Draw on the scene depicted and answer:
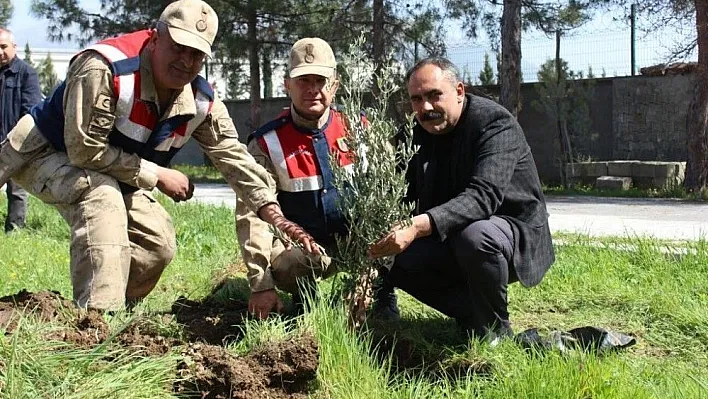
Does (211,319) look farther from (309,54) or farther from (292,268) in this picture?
(309,54)

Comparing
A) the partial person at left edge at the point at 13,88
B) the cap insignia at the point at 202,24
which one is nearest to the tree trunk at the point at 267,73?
the partial person at left edge at the point at 13,88

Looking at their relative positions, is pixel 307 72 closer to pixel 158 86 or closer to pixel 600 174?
pixel 158 86

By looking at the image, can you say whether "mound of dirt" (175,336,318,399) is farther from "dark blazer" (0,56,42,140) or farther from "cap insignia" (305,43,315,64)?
"dark blazer" (0,56,42,140)

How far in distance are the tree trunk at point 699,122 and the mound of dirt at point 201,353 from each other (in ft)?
40.1

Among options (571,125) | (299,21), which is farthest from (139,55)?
(299,21)

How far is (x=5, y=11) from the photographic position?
3256cm

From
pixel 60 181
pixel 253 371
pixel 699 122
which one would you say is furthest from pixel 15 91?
pixel 699 122

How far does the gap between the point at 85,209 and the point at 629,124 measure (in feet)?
47.7

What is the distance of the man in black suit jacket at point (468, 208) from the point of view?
3.60 meters

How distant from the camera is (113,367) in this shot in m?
2.59

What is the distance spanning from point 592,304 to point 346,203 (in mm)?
2008

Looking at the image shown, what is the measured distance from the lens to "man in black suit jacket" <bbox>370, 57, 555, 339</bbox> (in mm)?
3604

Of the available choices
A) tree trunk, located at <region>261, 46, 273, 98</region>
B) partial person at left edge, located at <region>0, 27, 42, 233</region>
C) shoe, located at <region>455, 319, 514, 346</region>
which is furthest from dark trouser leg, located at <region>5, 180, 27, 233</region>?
tree trunk, located at <region>261, 46, 273, 98</region>

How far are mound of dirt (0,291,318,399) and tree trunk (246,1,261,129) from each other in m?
17.4
